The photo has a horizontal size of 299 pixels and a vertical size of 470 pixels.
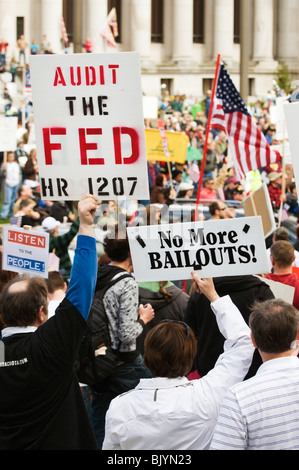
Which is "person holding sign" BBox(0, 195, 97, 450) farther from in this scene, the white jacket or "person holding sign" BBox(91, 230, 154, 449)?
"person holding sign" BBox(91, 230, 154, 449)

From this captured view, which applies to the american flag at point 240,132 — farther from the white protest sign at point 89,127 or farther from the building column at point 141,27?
the building column at point 141,27

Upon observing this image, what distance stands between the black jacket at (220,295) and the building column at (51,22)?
34.2 metres

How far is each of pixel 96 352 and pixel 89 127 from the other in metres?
1.28

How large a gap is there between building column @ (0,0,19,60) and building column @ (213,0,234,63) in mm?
10233

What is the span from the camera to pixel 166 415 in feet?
11.6

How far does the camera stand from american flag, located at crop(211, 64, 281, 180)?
10.2 metres

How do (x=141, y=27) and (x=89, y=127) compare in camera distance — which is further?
(x=141, y=27)

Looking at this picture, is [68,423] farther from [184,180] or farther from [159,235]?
[184,180]

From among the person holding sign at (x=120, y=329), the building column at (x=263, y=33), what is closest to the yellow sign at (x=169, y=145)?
the person holding sign at (x=120, y=329)

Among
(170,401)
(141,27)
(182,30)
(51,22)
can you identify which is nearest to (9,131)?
(170,401)

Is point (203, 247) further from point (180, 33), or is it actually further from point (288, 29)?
point (288, 29)

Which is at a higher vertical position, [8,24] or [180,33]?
[8,24]

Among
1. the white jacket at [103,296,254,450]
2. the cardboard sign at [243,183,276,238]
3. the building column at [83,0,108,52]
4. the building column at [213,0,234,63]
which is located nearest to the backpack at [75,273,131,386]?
the white jacket at [103,296,254,450]

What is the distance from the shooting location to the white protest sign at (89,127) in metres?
4.94
